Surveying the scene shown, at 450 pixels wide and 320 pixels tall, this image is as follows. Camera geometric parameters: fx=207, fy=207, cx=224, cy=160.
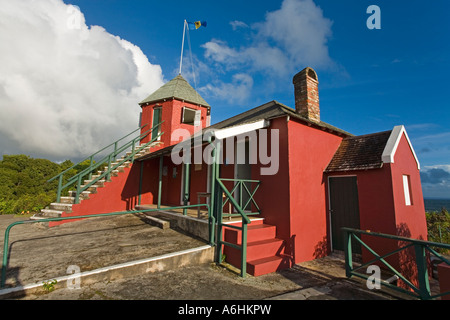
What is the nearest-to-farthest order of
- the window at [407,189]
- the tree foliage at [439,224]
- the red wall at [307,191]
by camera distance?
1. the red wall at [307,191]
2. the window at [407,189]
3. the tree foliage at [439,224]

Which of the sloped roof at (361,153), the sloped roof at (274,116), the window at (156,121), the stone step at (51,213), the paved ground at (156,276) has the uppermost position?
the window at (156,121)

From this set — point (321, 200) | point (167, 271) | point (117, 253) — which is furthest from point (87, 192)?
point (321, 200)

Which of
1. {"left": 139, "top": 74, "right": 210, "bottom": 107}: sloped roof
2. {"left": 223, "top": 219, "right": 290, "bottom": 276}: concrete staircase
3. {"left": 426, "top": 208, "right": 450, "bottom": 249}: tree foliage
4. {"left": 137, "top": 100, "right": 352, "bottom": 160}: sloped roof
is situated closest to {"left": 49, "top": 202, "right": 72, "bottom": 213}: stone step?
{"left": 137, "top": 100, "right": 352, "bottom": 160}: sloped roof

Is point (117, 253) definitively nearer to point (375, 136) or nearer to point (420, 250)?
point (420, 250)

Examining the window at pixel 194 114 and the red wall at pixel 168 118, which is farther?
the window at pixel 194 114

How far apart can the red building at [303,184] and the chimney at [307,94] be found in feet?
0.12

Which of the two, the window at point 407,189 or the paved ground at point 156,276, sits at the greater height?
the window at point 407,189

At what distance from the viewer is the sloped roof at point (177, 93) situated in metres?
12.5

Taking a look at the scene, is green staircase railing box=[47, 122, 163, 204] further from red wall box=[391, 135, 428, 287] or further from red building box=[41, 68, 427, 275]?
red wall box=[391, 135, 428, 287]

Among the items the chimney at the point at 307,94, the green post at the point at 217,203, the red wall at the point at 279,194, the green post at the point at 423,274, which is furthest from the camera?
the chimney at the point at 307,94

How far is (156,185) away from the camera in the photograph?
454 inches

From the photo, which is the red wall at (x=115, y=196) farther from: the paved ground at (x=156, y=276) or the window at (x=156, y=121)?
the window at (x=156, y=121)

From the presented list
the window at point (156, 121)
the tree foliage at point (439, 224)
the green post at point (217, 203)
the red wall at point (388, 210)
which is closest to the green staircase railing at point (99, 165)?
the window at point (156, 121)

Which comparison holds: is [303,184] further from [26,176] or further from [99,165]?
[26,176]
